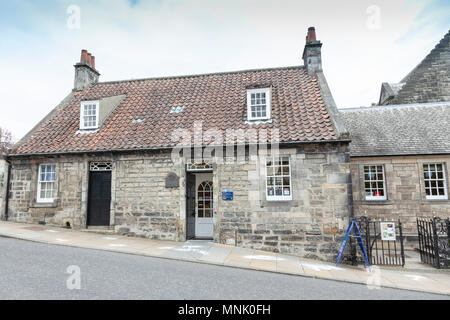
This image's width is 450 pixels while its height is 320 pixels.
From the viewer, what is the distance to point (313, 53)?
13.6 metres

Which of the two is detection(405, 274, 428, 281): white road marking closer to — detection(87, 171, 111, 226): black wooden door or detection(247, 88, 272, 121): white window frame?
detection(247, 88, 272, 121): white window frame

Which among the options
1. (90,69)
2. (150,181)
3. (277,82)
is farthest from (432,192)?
(90,69)

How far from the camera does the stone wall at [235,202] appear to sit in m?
9.63

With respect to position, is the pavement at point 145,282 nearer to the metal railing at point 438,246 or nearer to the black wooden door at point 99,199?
the metal railing at point 438,246

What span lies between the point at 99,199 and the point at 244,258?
22.0 feet

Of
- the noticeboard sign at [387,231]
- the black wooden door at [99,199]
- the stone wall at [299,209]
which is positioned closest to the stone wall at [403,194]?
the noticeboard sign at [387,231]

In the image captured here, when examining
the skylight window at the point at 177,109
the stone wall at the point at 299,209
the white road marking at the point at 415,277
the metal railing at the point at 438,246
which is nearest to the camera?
the white road marking at the point at 415,277

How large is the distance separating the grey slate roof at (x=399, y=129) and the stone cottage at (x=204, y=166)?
400cm

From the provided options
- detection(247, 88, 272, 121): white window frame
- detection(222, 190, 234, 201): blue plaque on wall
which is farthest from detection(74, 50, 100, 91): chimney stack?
detection(222, 190, 234, 201): blue plaque on wall

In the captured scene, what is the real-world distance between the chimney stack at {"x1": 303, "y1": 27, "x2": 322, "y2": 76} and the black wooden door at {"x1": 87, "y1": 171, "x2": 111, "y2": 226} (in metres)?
10.6

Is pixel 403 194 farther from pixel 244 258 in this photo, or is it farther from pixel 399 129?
pixel 244 258
